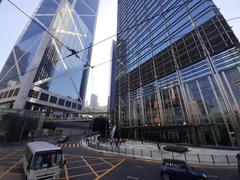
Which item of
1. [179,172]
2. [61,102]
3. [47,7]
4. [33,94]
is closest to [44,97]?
[33,94]

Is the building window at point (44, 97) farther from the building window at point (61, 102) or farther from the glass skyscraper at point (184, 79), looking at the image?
the glass skyscraper at point (184, 79)

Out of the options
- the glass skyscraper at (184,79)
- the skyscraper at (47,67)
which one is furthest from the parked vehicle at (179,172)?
the skyscraper at (47,67)

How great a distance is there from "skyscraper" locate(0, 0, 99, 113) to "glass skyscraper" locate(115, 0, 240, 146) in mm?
36011

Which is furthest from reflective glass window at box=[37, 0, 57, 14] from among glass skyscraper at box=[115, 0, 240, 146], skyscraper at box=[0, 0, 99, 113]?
glass skyscraper at box=[115, 0, 240, 146]

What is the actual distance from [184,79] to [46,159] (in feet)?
95.7

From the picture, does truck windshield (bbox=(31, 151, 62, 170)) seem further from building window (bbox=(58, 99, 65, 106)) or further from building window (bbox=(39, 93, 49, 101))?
building window (bbox=(58, 99, 65, 106))

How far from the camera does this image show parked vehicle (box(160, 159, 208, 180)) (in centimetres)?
951

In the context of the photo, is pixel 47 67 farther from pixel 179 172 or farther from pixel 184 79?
pixel 179 172

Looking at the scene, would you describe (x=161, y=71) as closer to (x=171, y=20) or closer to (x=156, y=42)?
(x=156, y=42)

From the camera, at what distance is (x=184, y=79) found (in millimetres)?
31109

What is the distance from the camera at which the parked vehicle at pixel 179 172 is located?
374 inches

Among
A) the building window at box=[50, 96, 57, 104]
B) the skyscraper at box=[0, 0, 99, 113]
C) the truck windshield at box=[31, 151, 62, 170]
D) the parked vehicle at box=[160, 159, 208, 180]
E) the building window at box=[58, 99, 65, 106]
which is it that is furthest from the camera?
the building window at box=[58, 99, 65, 106]

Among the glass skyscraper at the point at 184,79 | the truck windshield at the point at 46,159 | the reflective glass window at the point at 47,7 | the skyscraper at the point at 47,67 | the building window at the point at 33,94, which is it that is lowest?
the truck windshield at the point at 46,159

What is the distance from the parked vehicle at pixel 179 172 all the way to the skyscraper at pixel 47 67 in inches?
2558
